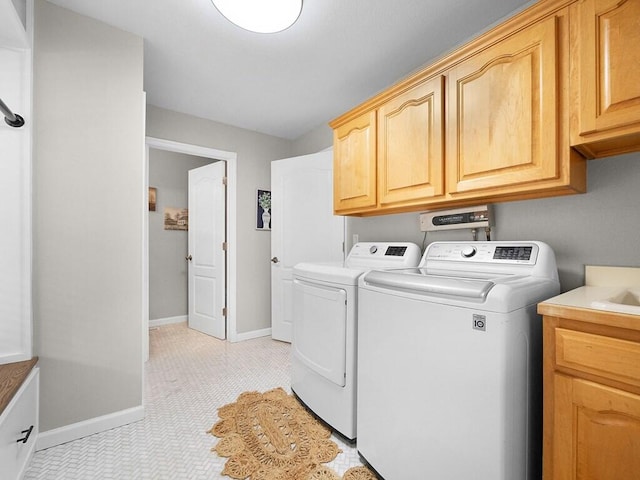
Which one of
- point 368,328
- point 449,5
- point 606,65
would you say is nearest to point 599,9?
point 606,65

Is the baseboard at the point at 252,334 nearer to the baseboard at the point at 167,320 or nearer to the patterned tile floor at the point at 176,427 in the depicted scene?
the patterned tile floor at the point at 176,427

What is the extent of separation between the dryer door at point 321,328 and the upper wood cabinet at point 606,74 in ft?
4.12

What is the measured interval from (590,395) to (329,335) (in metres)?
1.11

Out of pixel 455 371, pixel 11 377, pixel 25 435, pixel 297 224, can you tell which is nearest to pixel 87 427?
pixel 25 435

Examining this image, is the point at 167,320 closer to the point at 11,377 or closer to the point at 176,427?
the point at 176,427

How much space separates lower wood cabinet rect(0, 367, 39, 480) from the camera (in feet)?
3.98

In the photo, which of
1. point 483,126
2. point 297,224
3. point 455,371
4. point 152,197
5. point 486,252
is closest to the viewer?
point 455,371

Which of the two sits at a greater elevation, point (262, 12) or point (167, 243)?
point (262, 12)

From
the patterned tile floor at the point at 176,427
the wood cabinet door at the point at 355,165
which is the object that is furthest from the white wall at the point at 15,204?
the wood cabinet door at the point at 355,165

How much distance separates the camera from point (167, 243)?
4.18 meters

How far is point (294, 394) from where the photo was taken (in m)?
2.20

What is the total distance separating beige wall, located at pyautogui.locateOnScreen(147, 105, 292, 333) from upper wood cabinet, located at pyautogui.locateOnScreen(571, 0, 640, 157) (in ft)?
9.82

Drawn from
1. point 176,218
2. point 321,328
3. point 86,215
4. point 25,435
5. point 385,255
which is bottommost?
point 25,435

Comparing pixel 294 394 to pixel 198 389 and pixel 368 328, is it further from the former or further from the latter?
pixel 368 328
